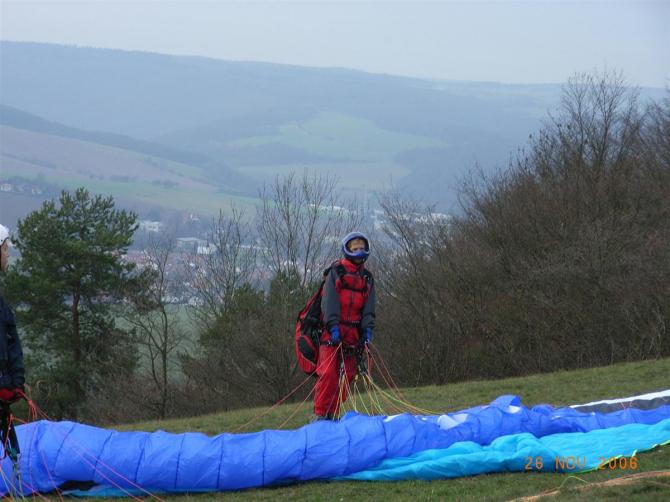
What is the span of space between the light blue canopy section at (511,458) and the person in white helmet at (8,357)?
114 inches

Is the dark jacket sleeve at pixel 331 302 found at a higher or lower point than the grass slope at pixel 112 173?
lower

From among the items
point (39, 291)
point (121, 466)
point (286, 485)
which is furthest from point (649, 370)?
point (39, 291)

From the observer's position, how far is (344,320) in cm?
920

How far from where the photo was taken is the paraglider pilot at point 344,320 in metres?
9.03

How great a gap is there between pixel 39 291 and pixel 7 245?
94.4 ft

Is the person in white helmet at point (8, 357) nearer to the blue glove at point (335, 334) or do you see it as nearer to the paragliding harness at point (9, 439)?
the paragliding harness at point (9, 439)

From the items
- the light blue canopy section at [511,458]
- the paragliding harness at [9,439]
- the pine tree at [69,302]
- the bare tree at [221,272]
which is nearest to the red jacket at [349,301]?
the light blue canopy section at [511,458]

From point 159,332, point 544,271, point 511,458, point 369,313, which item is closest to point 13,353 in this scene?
point 369,313

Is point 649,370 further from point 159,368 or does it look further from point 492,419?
point 159,368

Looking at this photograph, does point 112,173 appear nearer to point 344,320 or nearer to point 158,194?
point 158,194

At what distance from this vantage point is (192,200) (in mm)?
154750

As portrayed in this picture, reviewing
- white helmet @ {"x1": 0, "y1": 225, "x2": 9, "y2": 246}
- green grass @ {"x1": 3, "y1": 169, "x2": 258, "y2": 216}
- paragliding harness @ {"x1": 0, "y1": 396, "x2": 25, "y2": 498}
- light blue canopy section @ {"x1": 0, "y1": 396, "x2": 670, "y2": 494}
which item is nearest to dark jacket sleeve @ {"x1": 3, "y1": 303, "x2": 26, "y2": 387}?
paragliding harness @ {"x1": 0, "y1": 396, "x2": 25, "y2": 498}

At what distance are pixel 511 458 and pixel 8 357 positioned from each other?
13.6 ft

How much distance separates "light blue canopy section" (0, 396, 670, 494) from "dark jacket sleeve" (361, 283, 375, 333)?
4.05 feet
